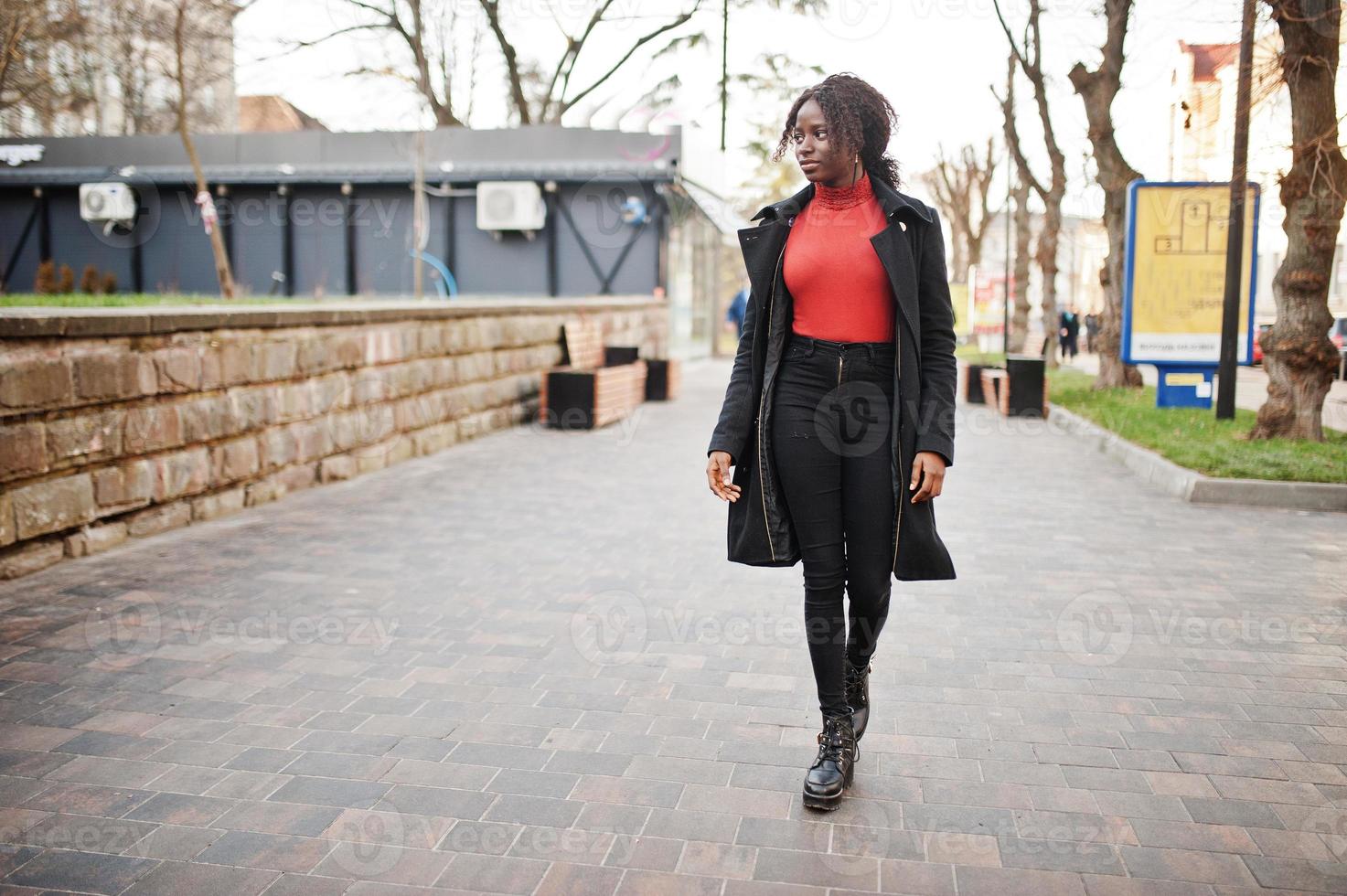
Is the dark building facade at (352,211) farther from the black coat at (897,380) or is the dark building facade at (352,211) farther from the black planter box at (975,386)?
the black coat at (897,380)

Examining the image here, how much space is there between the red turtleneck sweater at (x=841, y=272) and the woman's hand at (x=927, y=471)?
0.36 meters

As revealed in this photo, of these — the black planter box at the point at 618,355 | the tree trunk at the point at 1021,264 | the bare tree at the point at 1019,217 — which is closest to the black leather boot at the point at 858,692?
the black planter box at the point at 618,355

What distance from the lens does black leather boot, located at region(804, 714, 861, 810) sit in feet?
10.9

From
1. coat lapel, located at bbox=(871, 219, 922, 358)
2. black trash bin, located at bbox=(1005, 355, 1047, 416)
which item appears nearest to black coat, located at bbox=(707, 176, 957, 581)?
coat lapel, located at bbox=(871, 219, 922, 358)

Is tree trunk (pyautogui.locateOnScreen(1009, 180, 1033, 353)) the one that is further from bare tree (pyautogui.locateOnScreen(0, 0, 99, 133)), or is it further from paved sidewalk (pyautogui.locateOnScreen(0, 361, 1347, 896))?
paved sidewalk (pyautogui.locateOnScreen(0, 361, 1347, 896))

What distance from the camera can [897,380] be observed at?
3336 millimetres

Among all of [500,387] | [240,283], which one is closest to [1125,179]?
[500,387]

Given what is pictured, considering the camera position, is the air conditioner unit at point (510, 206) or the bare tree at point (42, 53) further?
the air conditioner unit at point (510, 206)

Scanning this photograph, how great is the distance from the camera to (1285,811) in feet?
10.9

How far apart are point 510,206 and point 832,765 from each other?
68.6 ft

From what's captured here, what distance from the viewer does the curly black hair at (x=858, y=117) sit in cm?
333

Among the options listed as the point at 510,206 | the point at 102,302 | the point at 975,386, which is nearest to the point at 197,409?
the point at 102,302

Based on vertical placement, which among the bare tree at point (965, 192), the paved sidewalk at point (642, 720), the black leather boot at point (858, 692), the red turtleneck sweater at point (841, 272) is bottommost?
the paved sidewalk at point (642, 720)

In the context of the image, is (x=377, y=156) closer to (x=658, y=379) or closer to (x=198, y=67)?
(x=198, y=67)
